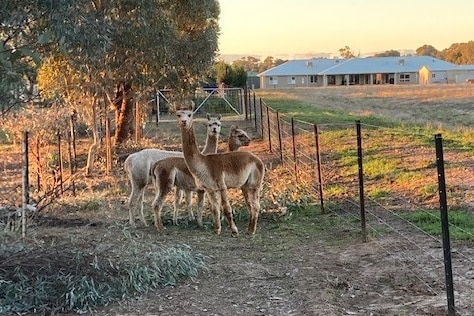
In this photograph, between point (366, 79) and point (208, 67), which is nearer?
point (208, 67)

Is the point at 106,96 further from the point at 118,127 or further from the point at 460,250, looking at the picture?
the point at 460,250

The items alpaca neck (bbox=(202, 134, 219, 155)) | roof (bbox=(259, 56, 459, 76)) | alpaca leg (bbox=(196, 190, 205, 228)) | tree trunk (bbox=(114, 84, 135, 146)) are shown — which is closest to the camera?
alpaca leg (bbox=(196, 190, 205, 228))

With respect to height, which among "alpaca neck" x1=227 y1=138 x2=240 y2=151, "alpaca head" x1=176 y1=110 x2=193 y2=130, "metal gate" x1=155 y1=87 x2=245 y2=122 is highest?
"metal gate" x1=155 y1=87 x2=245 y2=122

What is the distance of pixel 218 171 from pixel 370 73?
90003 mm

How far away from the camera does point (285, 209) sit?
1054cm

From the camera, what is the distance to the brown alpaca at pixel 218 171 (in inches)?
369

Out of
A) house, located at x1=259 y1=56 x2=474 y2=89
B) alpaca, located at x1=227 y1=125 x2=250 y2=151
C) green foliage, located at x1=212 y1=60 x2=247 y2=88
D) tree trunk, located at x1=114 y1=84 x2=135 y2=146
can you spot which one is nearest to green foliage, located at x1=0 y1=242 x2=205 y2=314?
alpaca, located at x1=227 y1=125 x2=250 y2=151

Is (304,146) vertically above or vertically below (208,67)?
below

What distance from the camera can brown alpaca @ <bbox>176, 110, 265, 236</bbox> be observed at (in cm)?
937

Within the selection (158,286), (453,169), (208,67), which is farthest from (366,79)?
(158,286)

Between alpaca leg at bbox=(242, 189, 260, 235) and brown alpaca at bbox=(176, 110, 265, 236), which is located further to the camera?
alpaca leg at bbox=(242, 189, 260, 235)

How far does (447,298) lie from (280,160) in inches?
443

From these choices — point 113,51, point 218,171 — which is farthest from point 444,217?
point 113,51

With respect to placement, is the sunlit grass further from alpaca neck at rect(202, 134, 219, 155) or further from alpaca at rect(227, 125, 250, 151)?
alpaca neck at rect(202, 134, 219, 155)
